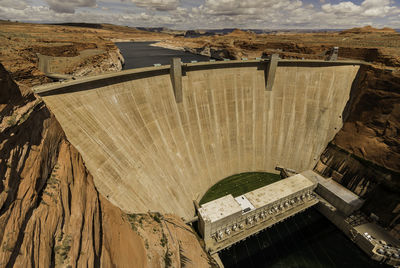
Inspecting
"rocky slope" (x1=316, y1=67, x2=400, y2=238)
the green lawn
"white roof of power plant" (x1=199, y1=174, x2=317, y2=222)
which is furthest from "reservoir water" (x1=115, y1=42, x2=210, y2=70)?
"rocky slope" (x1=316, y1=67, x2=400, y2=238)

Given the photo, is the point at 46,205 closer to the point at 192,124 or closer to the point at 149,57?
the point at 192,124

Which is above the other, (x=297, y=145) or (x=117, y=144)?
(x=117, y=144)

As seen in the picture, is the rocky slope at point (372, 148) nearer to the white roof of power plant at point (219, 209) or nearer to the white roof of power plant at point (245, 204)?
the white roof of power plant at point (245, 204)

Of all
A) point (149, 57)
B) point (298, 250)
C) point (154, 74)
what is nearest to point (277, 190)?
point (298, 250)

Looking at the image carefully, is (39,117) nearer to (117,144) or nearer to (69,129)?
(69,129)

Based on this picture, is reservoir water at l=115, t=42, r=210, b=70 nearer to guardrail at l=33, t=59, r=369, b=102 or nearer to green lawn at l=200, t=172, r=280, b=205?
guardrail at l=33, t=59, r=369, b=102

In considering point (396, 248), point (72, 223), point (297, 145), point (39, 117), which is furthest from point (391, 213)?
point (39, 117)

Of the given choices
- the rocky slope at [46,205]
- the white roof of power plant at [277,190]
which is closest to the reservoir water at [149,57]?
the white roof of power plant at [277,190]
